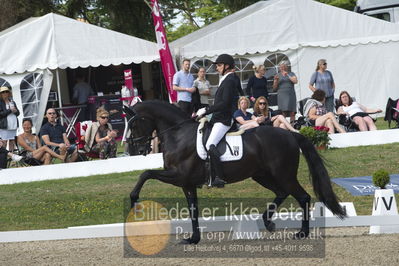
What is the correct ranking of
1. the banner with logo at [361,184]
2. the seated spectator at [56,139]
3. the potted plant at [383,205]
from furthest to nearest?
the seated spectator at [56,139]
the banner with logo at [361,184]
the potted plant at [383,205]

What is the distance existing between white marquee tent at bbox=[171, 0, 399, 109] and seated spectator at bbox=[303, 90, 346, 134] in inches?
159

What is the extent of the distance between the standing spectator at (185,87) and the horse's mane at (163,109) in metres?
6.67

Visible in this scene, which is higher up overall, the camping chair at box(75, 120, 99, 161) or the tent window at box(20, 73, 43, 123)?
the tent window at box(20, 73, 43, 123)

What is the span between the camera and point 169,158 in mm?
8750

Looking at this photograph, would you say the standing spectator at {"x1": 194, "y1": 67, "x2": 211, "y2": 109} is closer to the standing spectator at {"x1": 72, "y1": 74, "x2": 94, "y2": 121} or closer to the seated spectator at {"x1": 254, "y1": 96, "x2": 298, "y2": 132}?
the seated spectator at {"x1": 254, "y1": 96, "x2": 298, "y2": 132}

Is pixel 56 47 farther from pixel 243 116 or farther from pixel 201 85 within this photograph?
pixel 243 116

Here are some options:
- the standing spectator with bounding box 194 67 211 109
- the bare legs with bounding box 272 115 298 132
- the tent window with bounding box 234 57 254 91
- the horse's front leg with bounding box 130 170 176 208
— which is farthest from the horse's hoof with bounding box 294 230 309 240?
the tent window with bounding box 234 57 254 91

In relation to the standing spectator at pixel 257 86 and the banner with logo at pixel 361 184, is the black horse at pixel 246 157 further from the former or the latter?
the standing spectator at pixel 257 86

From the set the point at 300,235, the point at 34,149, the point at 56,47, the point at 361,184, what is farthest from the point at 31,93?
the point at 300,235

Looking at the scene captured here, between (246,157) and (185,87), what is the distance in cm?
703

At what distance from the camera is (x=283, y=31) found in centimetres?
1928

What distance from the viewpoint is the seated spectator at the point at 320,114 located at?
14867 mm

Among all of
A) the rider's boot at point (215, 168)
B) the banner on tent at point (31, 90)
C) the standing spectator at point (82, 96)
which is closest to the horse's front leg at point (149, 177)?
the rider's boot at point (215, 168)

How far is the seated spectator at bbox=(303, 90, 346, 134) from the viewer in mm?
14867
